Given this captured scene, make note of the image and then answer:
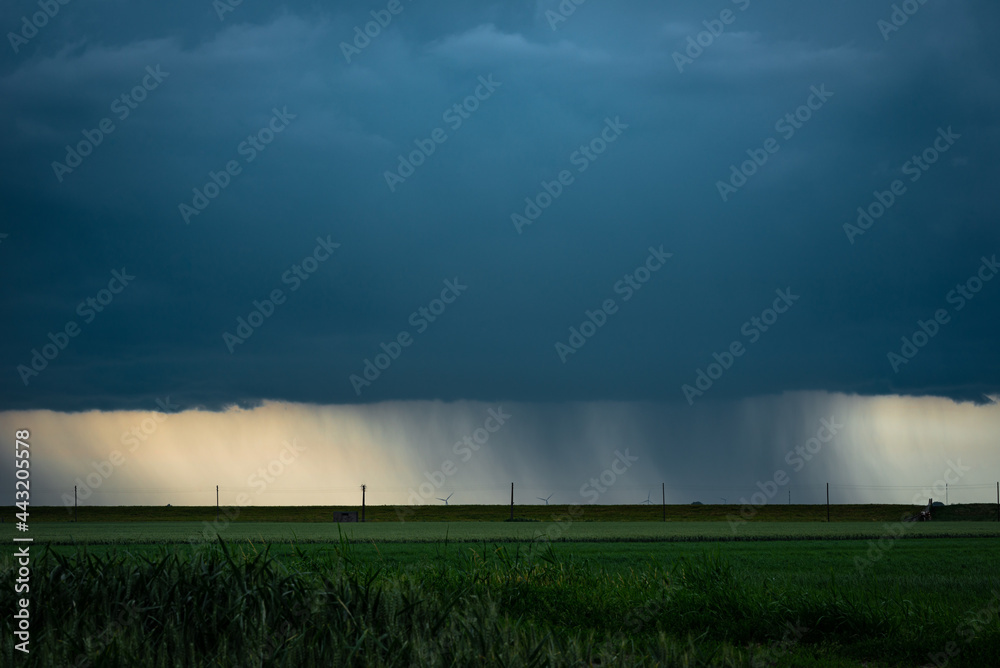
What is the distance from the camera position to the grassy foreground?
5129mm

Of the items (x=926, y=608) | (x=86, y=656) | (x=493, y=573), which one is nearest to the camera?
(x=86, y=656)

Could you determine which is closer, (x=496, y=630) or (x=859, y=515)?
(x=496, y=630)

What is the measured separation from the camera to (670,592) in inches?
334

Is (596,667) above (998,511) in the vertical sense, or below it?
below

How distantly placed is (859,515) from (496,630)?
71091 mm

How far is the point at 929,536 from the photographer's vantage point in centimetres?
2764

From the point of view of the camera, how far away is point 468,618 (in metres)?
6.00

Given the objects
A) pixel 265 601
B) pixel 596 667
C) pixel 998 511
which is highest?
pixel 998 511

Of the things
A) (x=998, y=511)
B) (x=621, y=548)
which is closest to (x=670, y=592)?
(x=621, y=548)

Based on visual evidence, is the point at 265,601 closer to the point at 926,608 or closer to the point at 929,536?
the point at 926,608

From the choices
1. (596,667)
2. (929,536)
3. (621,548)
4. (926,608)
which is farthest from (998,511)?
(596,667)

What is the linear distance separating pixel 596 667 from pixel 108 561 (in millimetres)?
4527

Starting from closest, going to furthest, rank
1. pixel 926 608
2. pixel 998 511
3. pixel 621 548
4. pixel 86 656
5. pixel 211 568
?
1. pixel 86 656
2. pixel 211 568
3. pixel 926 608
4. pixel 621 548
5. pixel 998 511

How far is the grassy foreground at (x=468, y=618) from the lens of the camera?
5.13 metres
